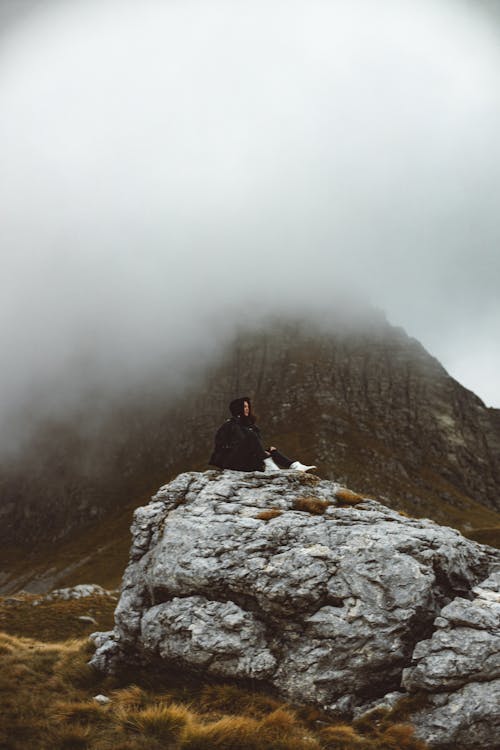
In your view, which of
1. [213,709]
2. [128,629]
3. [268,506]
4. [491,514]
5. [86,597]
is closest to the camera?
[213,709]

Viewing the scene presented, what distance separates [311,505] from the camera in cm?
1838

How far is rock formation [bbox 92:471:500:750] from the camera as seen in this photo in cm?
1327

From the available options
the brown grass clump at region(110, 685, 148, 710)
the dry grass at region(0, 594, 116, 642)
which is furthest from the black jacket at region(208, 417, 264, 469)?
the dry grass at region(0, 594, 116, 642)

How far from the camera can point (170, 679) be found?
50.4 ft

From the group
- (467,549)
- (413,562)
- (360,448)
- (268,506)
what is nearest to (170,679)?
(268,506)

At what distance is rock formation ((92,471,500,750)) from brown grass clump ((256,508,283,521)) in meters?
0.04

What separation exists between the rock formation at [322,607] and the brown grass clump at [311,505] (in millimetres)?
95

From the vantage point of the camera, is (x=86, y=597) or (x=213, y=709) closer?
(x=213, y=709)

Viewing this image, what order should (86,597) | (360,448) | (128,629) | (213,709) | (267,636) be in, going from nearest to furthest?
(213,709)
(267,636)
(128,629)
(86,597)
(360,448)

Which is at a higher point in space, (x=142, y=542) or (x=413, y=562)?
(x=413, y=562)

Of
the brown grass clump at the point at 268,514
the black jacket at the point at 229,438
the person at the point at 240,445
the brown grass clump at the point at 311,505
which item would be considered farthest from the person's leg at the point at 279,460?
the brown grass clump at the point at 268,514

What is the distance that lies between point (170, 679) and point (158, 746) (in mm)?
3860

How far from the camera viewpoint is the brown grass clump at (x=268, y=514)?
57.4ft

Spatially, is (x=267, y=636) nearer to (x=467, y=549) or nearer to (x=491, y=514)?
(x=467, y=549)
